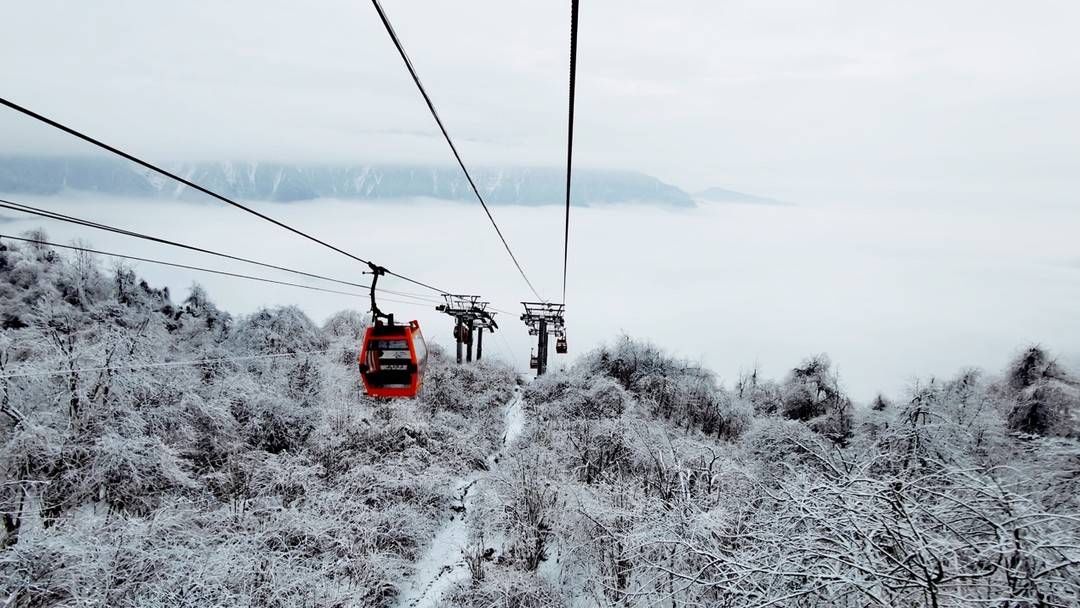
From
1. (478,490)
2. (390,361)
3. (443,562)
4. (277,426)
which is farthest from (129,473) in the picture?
(478,490)

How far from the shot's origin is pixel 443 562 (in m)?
14.4

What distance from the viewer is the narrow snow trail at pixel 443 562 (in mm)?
12781

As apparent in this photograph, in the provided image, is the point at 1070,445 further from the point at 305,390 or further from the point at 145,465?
the point at 305,390

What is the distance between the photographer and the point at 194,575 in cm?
923

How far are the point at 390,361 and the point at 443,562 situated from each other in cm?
913

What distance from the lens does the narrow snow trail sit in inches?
503

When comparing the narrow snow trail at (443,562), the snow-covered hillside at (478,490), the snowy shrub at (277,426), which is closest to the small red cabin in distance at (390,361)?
the snow-covered hillside at (478,490)

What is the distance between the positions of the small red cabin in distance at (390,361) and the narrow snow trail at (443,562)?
7465 millimetres

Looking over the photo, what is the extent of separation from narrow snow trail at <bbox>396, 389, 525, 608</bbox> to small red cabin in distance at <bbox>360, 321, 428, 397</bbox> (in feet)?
24.5

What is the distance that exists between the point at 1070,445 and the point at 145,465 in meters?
21.1

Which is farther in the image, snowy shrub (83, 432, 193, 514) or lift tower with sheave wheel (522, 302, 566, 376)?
lift tower with sheave wheel (522, 302, 566, 376)

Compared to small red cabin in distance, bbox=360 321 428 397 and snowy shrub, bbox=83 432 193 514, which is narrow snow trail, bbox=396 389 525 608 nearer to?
small red cabin in distance, bbox=360 321 428 397

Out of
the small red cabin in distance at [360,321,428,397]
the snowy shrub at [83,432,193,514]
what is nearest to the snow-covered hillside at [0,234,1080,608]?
the snowy shrub at [83,432,193,514]

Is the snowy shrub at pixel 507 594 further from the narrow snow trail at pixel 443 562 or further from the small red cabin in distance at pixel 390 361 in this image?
the small red cabin in distance at pixel 390 361
